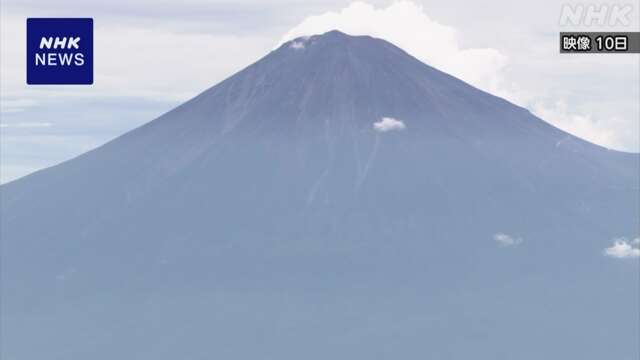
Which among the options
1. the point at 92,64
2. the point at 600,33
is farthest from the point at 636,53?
the point at 92,64

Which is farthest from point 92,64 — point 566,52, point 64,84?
point 566,52

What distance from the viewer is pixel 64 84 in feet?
229

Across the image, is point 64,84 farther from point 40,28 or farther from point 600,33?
point 600,33

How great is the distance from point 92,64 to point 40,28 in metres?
4.24

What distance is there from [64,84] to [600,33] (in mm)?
30674

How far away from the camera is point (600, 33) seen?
233 feet

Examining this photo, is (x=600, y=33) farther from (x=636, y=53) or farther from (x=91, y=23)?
(x=91, y=23)

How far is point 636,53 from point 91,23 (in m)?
30.9

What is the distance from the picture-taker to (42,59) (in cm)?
7025

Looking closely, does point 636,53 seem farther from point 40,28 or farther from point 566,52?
point 40,28

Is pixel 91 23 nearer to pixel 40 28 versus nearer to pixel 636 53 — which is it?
pixel 40 28
